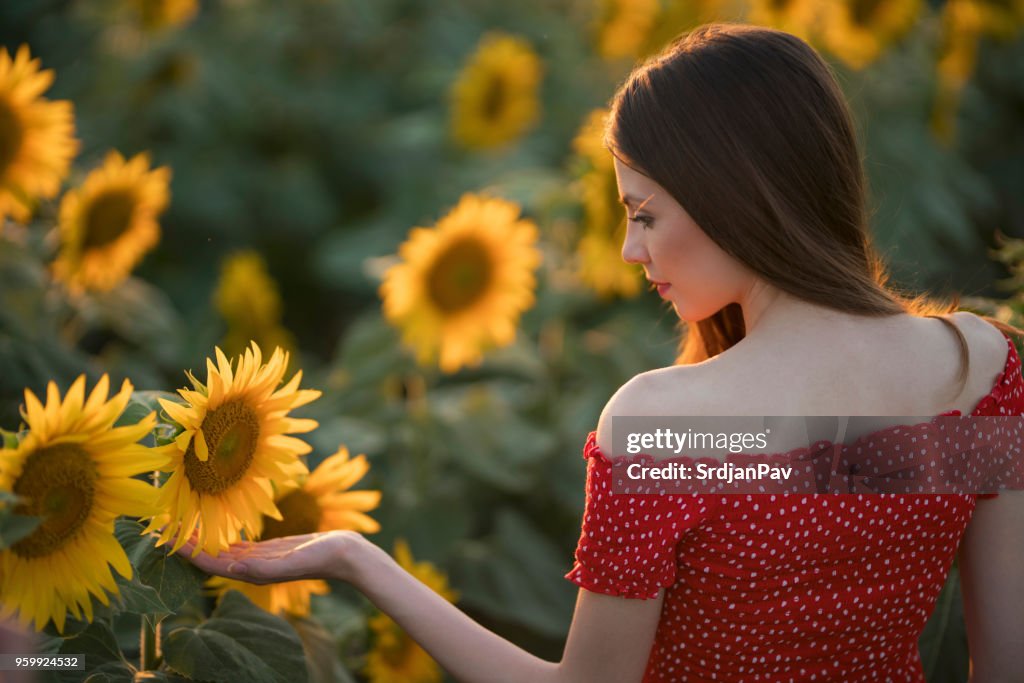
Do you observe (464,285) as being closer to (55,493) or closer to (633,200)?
(633,200)

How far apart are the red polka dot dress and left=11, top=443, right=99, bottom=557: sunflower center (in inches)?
22.0

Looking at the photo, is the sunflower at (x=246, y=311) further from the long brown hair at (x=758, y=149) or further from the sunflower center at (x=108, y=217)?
the long brown hair at (x=758, y=149)

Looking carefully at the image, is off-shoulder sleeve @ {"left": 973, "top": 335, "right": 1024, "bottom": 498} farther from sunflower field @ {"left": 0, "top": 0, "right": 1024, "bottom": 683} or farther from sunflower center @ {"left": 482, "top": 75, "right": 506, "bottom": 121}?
sunflower center @ {"left": 482, "top": 75, "right": 506, "bottom": 121}

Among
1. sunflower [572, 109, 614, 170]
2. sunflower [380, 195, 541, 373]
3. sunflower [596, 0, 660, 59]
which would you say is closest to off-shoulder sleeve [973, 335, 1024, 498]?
→ sunflower [572, 109, 614, 170]

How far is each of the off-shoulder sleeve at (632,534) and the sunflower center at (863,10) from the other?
116 inches

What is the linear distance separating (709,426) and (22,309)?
1.80m

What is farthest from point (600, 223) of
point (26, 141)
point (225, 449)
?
point (225, 449)

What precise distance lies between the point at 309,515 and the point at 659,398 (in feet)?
1.95

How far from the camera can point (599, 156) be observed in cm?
246

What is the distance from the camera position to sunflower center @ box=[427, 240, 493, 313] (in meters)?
2.70

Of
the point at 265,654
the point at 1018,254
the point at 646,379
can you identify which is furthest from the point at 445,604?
the point at 1018,254

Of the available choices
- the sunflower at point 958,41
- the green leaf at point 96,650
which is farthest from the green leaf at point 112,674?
the sunflower at point 958,41

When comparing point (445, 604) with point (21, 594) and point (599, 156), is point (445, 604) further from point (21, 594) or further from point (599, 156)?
point (599, 156)

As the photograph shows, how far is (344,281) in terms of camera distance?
3787 mm
